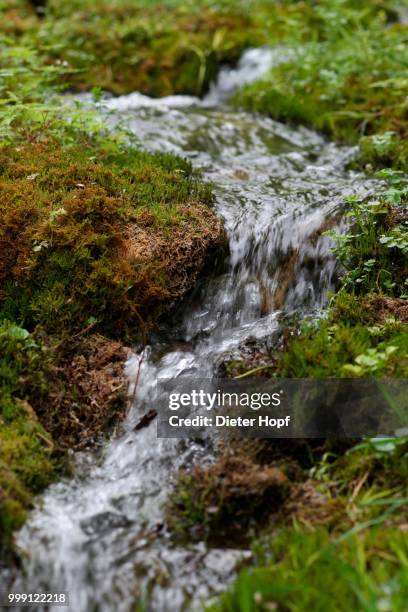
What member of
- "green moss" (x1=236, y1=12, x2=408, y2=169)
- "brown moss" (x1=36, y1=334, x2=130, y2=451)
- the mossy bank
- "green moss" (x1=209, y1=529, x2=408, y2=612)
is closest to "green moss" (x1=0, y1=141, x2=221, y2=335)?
the mossy bank

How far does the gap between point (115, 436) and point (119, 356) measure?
24.0 inches

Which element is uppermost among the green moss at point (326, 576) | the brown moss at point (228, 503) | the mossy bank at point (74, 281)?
the mossy bank at point (74, 281)

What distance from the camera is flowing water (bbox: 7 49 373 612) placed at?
316 cm

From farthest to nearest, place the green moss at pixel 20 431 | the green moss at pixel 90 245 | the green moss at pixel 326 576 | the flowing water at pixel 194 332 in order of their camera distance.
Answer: the green moss at pixel 90 245
the green moss at pixel 20 431
the flowing water at pixel 194 332
the green moss at pixel 326 576

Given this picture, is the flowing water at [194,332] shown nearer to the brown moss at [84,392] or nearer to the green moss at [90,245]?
the brown moss at [84,392]

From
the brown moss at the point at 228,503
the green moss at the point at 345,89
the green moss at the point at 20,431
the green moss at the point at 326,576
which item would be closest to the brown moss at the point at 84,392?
the green moss at the point at 20,431

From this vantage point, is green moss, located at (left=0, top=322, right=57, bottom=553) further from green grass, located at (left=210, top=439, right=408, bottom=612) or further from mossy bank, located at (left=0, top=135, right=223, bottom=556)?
green grass, located at (left=210, top=439, right=408, bottom=612)

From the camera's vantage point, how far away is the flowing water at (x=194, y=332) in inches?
124

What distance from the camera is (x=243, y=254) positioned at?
205 inches

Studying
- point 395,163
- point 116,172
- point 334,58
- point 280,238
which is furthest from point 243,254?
point 334,58

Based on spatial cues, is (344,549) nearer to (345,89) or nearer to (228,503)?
(228,503)

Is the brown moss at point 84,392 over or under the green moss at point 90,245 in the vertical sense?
under

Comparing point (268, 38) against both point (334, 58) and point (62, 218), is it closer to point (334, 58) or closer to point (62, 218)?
point (334, 58)

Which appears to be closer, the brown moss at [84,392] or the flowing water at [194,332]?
the flowing water at [194,332]
